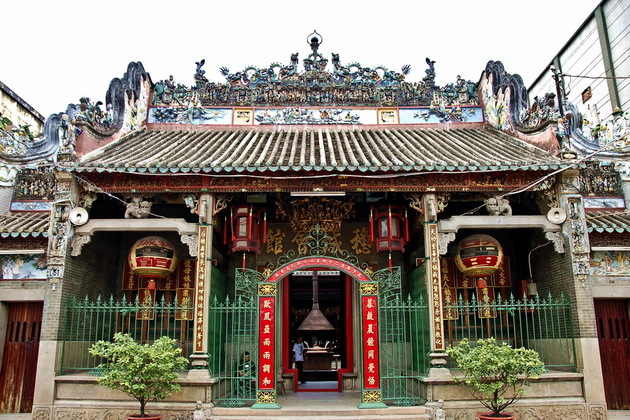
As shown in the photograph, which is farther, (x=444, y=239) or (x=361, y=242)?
(x=361, y=242)

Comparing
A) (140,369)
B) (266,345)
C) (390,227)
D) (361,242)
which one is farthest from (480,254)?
(140,369)

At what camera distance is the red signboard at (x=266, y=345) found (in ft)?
27.0

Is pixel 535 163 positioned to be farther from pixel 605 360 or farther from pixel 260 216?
pixel 260 216

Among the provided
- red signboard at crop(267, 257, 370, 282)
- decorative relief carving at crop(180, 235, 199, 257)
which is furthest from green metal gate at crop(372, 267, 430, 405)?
decorative relief carving at crop(180, 235, 199, 257)

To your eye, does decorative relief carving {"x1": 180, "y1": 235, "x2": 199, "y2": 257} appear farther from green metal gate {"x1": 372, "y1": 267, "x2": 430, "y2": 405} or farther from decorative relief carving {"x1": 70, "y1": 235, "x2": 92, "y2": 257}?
green metal gate {"x1": 372, "y1": 267, "x2": 430, "y2": 405}

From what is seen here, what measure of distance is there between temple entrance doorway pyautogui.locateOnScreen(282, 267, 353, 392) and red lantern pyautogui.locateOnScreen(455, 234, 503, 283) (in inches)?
110

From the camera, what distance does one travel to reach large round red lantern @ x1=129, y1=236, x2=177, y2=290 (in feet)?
30.8

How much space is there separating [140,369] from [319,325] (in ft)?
25.5

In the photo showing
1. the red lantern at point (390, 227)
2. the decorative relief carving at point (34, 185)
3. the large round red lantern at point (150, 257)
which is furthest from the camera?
the decorative relief carving at point (34, 185)

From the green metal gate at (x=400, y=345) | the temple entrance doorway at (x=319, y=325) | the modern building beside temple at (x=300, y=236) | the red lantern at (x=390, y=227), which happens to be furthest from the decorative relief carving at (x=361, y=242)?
the green metal gate at (x=400, y=345)

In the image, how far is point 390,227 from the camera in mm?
9477

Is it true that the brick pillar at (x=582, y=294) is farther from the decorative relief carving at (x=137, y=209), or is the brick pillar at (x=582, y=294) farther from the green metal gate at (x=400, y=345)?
the decorative relief carving at (x=137, y=209)

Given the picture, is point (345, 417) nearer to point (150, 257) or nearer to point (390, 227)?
point (390, 227)

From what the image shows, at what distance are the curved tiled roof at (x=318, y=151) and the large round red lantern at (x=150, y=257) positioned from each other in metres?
1.58
